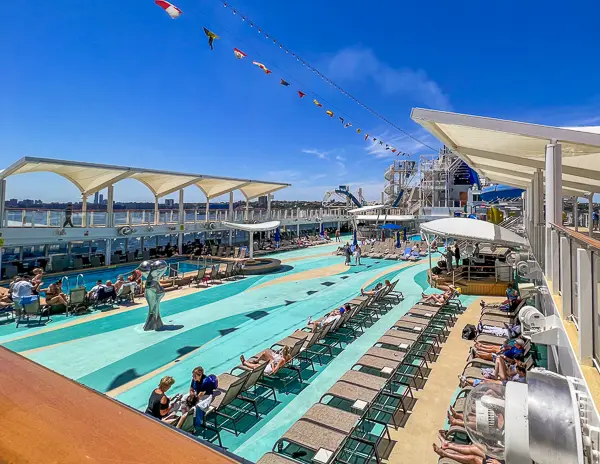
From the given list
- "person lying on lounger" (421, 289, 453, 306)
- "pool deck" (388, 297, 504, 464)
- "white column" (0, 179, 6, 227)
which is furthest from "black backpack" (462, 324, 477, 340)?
"white column" (0, 179, 6, 227)

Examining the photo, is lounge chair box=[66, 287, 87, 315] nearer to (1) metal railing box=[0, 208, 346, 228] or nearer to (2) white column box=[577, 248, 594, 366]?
(1) metal railing box=[0, 208, 346, 228]

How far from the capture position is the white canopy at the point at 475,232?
11.7 metres

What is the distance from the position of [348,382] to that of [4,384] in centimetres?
511

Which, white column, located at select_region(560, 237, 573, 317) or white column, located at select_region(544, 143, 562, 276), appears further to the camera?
white column, located at select_region(544, 143, 562, 276)

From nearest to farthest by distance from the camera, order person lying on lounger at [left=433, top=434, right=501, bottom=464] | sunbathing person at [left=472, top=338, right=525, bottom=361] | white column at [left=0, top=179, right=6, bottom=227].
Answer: person lying on lounger at [left=433, top=434, right=501, bottom=464] → sunbathing person at [left=472, top=338, right=525, bottom=361] → white column at [left=0, top=179, right=6, bottom=227]

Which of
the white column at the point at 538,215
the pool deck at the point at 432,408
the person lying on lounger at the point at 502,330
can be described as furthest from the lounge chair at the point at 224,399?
the white column at the point at 538,215

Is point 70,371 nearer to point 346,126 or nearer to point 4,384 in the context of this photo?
point 4,384

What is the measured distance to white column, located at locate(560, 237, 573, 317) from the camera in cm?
290

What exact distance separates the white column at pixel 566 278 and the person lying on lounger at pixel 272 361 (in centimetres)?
464

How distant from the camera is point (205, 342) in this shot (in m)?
8.48

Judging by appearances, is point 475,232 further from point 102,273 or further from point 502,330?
point 102,273

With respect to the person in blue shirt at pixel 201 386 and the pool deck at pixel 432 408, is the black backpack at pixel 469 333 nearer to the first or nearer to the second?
the pool deck at pixel 432 408

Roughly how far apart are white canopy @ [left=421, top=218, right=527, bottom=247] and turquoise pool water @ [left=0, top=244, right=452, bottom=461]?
8.48 ft

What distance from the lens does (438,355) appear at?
7480 mm
